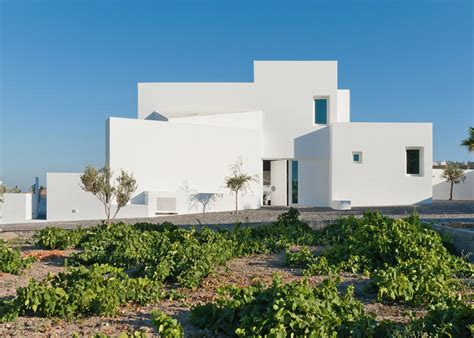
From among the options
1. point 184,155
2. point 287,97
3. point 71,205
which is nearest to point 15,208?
point 71,205

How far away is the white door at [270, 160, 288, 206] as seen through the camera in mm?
23359

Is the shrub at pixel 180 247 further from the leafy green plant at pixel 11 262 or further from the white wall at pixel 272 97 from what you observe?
the white wall at pixel 272 97

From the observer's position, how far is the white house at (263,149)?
61.1 ft

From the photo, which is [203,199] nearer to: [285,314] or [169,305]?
[169,305]

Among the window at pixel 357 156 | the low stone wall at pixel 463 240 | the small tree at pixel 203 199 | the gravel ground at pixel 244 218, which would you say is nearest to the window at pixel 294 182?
the window at pixel 357 156

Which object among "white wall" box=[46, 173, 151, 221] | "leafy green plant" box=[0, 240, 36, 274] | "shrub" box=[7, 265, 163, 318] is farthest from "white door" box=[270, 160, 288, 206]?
"shrub" box=[7, 265, 163, 318]

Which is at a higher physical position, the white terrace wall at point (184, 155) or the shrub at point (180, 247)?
the white terrace wall at point (184, 155)

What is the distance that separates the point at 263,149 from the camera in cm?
2312

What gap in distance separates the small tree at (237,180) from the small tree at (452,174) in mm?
16939

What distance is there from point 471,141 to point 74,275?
13.2 meters

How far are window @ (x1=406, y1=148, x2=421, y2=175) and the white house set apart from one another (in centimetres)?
5

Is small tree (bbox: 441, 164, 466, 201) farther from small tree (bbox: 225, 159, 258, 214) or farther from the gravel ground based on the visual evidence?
small tree (bbox: 225, 159, 258, 214)

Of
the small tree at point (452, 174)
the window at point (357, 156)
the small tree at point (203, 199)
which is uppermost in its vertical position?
the window at point (357, 156)

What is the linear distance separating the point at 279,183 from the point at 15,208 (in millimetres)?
13155
